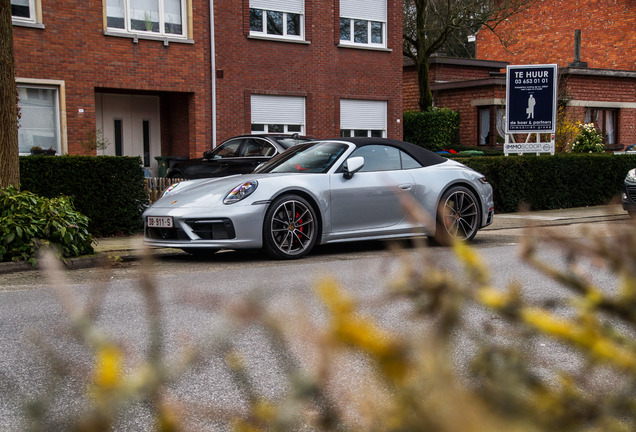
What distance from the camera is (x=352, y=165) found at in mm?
9570

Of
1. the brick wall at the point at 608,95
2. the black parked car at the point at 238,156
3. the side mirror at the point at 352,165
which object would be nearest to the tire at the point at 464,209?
the side mirror at the point at 352,165

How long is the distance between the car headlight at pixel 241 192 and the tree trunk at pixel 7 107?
3.12 m

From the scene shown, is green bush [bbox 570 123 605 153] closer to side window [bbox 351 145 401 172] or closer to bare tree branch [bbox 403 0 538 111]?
bare tree branch [bbox 403 0 538 111]

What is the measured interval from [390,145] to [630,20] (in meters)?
30.9

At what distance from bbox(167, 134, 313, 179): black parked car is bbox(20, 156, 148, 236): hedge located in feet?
11.2

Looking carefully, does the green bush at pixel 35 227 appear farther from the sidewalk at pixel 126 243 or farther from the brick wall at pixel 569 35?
the brick wall at pixel 569 35

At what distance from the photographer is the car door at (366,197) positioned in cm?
966

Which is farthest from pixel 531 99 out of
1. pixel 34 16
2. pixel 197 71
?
pixel 34 16

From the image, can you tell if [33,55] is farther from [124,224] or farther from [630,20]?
[630,20]

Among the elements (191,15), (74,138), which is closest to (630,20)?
(191,15)

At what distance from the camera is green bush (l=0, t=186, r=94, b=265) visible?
8.95 metres

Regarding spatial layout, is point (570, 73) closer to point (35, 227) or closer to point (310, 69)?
point (310, 69)

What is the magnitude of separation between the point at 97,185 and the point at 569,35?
33.2 m

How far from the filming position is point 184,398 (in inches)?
42.1
